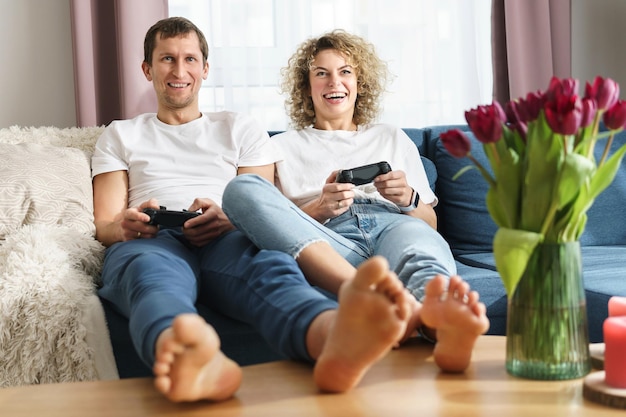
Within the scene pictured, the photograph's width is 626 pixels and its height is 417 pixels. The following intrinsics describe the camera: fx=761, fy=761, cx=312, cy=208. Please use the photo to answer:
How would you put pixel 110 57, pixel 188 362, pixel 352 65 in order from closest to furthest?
pixel 188 362 → pixel 352 65 → pixel 110 57

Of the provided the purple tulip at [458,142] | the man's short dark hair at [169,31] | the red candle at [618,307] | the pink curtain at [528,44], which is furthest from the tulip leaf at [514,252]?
the pink curtain at [528,44]

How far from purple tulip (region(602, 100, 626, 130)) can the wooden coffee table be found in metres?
0.36

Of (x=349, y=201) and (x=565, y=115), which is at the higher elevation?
(x=565, y=115)

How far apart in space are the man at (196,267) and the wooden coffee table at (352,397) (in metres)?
0.03

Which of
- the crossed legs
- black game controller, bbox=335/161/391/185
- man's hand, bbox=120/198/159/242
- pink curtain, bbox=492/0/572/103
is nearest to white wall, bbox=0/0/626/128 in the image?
man's hand, bbox=120/198/159/242

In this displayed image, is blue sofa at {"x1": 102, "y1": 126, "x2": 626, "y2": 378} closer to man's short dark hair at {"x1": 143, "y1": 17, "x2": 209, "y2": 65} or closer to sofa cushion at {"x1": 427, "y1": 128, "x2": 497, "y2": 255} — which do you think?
sofa cushion at {"x1": 427, "y1": 128, "x2": 497, "y2": 255}

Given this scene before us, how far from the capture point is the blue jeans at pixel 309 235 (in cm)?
154

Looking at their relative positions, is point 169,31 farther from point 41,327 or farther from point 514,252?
point 514,252

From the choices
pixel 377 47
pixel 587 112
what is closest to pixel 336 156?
pixel 377 47

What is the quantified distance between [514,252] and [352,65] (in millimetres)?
1369

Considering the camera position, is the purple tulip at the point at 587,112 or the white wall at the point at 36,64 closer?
the purple tulip at the point at 587,112

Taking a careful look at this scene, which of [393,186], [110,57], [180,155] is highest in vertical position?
[110,57]

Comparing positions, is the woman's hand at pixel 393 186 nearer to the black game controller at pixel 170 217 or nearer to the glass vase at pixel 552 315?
the black game controller at pixel 170 217

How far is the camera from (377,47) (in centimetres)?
304
